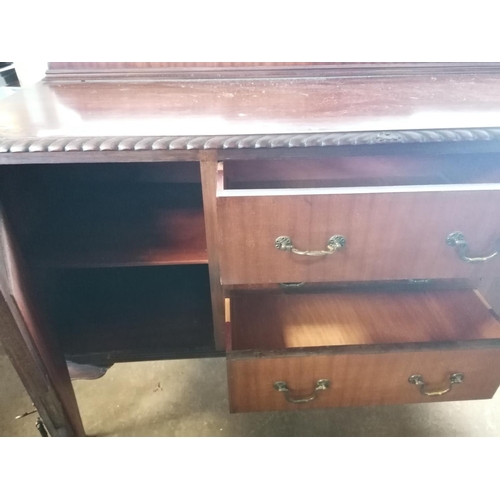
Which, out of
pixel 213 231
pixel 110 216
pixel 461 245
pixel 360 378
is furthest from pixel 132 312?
pixel 461 245

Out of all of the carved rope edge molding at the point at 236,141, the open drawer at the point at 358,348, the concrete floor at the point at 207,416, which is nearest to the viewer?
the carved rope edge molding at the point at 236,141

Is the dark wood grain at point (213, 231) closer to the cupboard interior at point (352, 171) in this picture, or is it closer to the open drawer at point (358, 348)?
the open drawer at point (358, 348)

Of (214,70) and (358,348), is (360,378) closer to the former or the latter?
(358,348)

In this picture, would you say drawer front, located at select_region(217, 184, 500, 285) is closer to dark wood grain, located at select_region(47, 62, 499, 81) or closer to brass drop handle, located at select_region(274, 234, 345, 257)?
brass drop handle, located at select_region(274, 234, 345, 257)

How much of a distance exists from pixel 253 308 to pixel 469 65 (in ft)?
2.19

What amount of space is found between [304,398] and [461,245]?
320mm

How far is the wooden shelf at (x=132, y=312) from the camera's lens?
31.2 inches

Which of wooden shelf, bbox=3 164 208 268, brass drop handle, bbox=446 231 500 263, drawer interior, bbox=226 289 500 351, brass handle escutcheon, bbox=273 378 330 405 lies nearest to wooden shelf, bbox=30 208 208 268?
wooden shelf, bbox=3 164 208 268

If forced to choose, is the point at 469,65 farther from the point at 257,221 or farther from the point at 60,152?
the point at 60,152

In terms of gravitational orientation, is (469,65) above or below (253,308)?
above

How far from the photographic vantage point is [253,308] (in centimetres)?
70

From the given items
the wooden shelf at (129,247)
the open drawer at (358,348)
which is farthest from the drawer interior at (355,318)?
the wooden shelf at (129,247)

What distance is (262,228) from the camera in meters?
0.48
